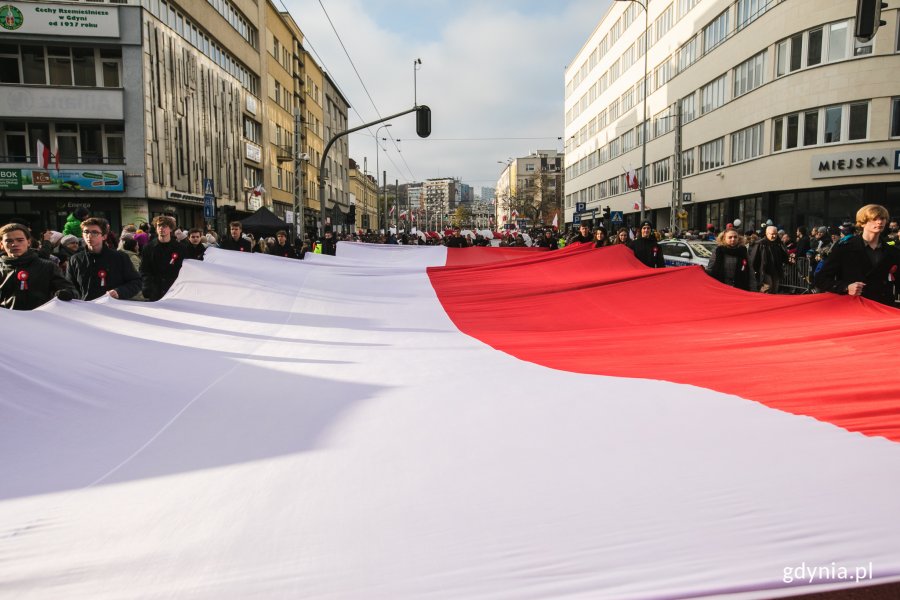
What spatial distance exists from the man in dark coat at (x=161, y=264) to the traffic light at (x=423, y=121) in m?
13.3

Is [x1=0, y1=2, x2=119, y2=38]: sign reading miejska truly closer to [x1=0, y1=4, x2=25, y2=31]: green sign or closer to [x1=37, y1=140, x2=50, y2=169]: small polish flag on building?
[x1=0, y1=4, x2=25, y2=31]: green sign

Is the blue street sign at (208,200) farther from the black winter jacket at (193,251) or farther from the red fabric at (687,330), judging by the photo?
the red fabric at (687,330)

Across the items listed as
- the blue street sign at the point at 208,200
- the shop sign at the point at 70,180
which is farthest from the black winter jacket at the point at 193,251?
the shop sign at the point at 70,180

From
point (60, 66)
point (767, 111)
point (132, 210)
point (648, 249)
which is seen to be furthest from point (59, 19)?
point (767, 111)

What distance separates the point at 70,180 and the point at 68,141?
2.62 m

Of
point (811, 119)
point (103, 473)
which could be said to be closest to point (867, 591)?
point (103, 473)

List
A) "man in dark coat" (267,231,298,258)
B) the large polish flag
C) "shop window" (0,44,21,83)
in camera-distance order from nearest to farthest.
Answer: the large polish flag
"man in dark coat" (267,231,298,258)
"shop window" (0,44,21,83)

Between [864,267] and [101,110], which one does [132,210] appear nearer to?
[101,110]

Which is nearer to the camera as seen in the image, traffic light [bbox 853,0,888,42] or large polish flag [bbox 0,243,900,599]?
large polish flag [bbox 0,243,900,599]

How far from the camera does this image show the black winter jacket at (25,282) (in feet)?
18.2

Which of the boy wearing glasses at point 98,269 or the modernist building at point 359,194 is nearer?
the boy wearing glasses at point 98,269

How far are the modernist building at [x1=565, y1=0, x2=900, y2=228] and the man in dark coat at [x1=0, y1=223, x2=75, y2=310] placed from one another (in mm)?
31906

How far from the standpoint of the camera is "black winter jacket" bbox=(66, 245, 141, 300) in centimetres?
686

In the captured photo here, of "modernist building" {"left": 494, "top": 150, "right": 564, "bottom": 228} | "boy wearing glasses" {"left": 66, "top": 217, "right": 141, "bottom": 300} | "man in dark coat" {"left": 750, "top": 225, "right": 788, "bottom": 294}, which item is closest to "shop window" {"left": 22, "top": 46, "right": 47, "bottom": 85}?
"boy wearing glasses" {"left": 66, "top": 217, "right": 141, "bottom": 300}
